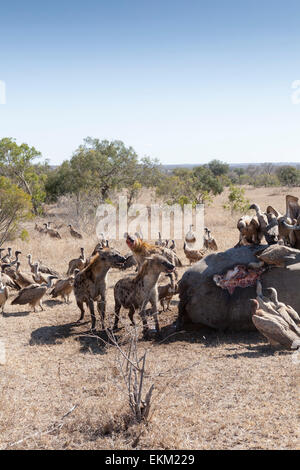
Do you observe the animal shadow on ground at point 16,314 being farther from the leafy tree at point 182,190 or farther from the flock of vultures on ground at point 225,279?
the leafy tree at point 182,190

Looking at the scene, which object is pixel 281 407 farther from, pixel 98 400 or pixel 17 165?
pixel 17 165

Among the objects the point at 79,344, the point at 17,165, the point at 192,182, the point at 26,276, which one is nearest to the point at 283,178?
the point at 192,182

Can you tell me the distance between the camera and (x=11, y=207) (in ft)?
53.7

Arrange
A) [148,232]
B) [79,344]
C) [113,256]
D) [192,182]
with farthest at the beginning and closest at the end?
1. [192,182]
2. [148,232]
3. [113,256]
4. [79,344]

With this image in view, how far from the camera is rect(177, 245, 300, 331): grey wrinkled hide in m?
7.69

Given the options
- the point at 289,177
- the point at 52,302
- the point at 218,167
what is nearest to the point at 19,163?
the point at 52,302

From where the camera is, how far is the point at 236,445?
4.45 metres

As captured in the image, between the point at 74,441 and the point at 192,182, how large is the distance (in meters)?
25.9

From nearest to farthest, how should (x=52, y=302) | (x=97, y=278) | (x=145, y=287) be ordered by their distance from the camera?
(x=145, y=287)
(x=97, y=278)
(x=52, y=302)

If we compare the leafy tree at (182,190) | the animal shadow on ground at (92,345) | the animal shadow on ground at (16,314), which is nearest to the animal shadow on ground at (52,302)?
the animal shadow on ground at (16,314)

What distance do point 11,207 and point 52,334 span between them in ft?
30.5

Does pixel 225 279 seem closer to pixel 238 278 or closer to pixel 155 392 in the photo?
pixel 238 278

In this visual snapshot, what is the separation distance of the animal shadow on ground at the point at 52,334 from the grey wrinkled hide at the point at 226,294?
196 cm

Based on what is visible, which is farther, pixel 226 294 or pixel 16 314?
pixel 16 314
